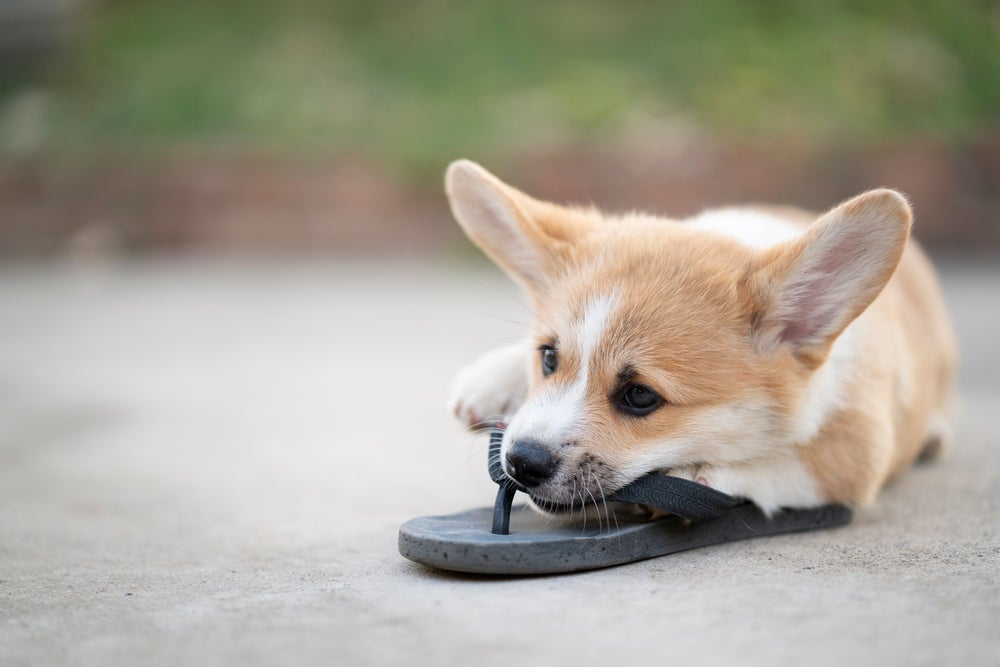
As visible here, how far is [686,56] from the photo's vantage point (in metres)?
11.6

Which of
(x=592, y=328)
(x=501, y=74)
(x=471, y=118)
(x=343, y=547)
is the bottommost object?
(x=343, y=547)

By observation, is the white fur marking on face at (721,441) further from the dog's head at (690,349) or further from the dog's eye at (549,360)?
the dog's eye at (549,360)

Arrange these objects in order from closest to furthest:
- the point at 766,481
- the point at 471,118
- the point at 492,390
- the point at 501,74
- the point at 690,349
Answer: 1. the point at 690,349
2. the point at 766,481
3. the point at 492,390
4. the point at 471,118
5. the point at 501,74

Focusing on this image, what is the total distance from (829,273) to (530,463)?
936 mm

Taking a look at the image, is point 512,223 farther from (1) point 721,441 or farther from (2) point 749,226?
(1) point 721,441

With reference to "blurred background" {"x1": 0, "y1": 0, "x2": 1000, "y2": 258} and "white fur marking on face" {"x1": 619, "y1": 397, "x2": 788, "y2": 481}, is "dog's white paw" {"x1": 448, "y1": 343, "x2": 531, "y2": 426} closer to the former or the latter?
"white fur marking on face" {"x1": 619, "y1": 397, "x2": 788, "y2": 481}

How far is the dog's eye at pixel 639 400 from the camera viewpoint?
266cm

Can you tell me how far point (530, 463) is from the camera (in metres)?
2.52

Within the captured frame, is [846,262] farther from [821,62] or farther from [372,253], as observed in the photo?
[821,62]

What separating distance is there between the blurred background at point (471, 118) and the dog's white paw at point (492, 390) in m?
6.26

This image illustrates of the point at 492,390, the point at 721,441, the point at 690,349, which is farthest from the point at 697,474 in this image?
the point at 492,390


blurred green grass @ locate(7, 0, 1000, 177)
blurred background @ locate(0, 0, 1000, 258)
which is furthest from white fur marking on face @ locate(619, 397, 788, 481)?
blurred green grass @ locate(7, 0, 1000, 177)

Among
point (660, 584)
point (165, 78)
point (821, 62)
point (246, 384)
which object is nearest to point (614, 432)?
point (660, 584)

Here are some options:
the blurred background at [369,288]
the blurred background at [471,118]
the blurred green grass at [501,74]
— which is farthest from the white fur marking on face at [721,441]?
the blurred green grass at [501,74]
